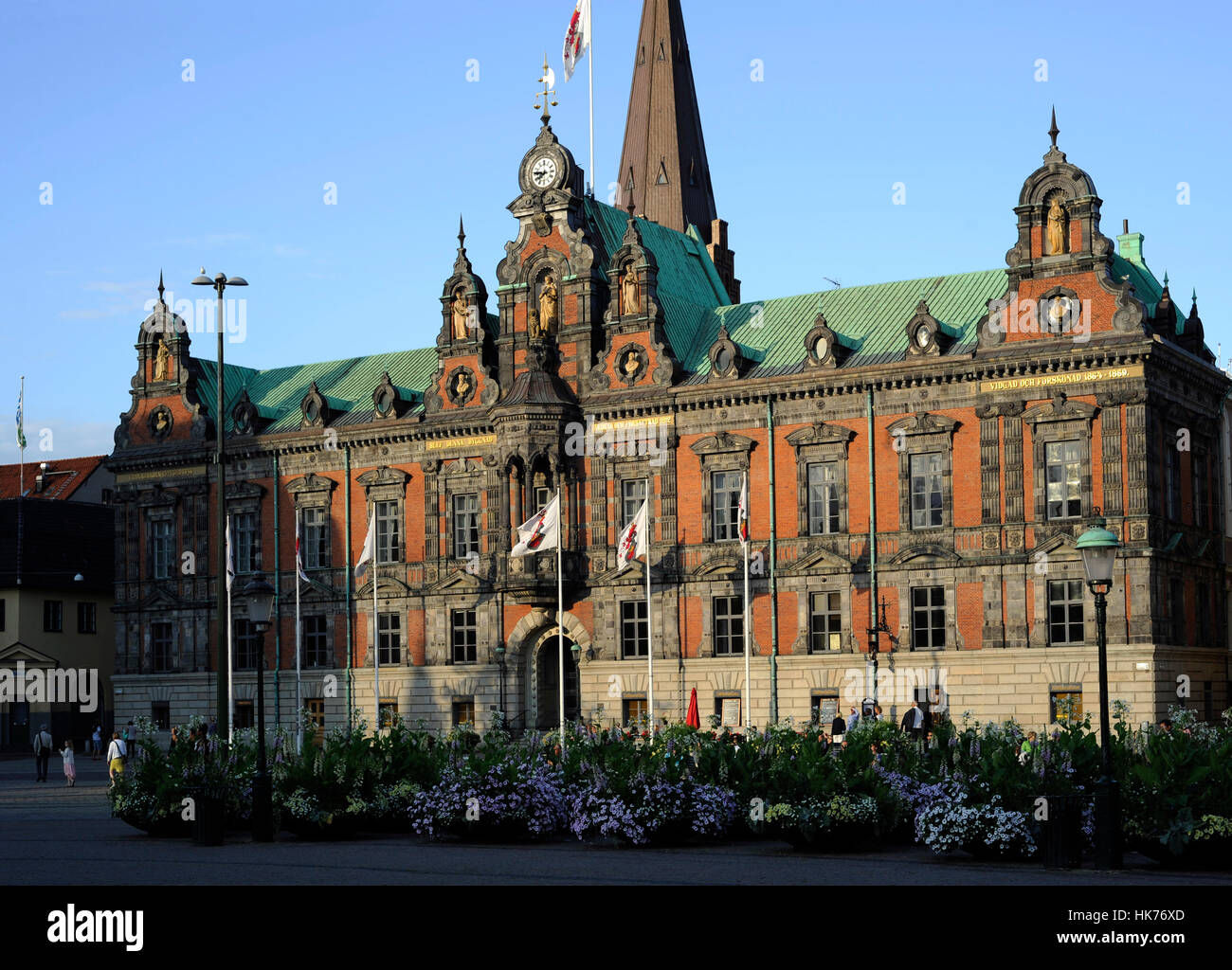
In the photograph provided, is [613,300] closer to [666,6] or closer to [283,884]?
[666,6]

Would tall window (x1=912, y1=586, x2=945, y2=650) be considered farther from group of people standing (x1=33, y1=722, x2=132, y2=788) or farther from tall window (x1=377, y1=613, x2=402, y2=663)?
group of people standing (x1=33, y1=722, x2=132, y2=788)

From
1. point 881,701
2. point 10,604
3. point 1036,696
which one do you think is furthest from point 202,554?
point 1036,696

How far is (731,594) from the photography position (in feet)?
191

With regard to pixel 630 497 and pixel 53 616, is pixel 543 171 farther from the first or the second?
pixel 53 616

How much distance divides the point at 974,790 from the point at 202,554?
49495mm

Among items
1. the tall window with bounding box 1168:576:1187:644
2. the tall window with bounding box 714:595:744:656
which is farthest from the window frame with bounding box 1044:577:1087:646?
the tall window with bounding box 714:595:744:656

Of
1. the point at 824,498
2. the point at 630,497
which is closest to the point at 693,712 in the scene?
the point at 824,498

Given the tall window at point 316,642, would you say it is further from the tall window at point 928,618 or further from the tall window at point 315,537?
the tall window at point 928,618

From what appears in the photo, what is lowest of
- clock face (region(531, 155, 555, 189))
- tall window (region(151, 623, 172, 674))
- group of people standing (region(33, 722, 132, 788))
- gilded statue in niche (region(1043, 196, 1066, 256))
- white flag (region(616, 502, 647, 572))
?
group of people standing (region(33, 722, 132, 788))

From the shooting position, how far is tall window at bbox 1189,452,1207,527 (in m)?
56.1

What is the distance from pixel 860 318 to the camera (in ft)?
198

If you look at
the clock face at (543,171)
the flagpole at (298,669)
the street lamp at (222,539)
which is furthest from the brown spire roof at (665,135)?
the street lamp at (222,539)

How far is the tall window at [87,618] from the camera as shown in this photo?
81.8 meters

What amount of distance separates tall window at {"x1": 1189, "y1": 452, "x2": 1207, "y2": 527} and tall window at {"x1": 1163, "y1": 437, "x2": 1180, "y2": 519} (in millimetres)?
1270
